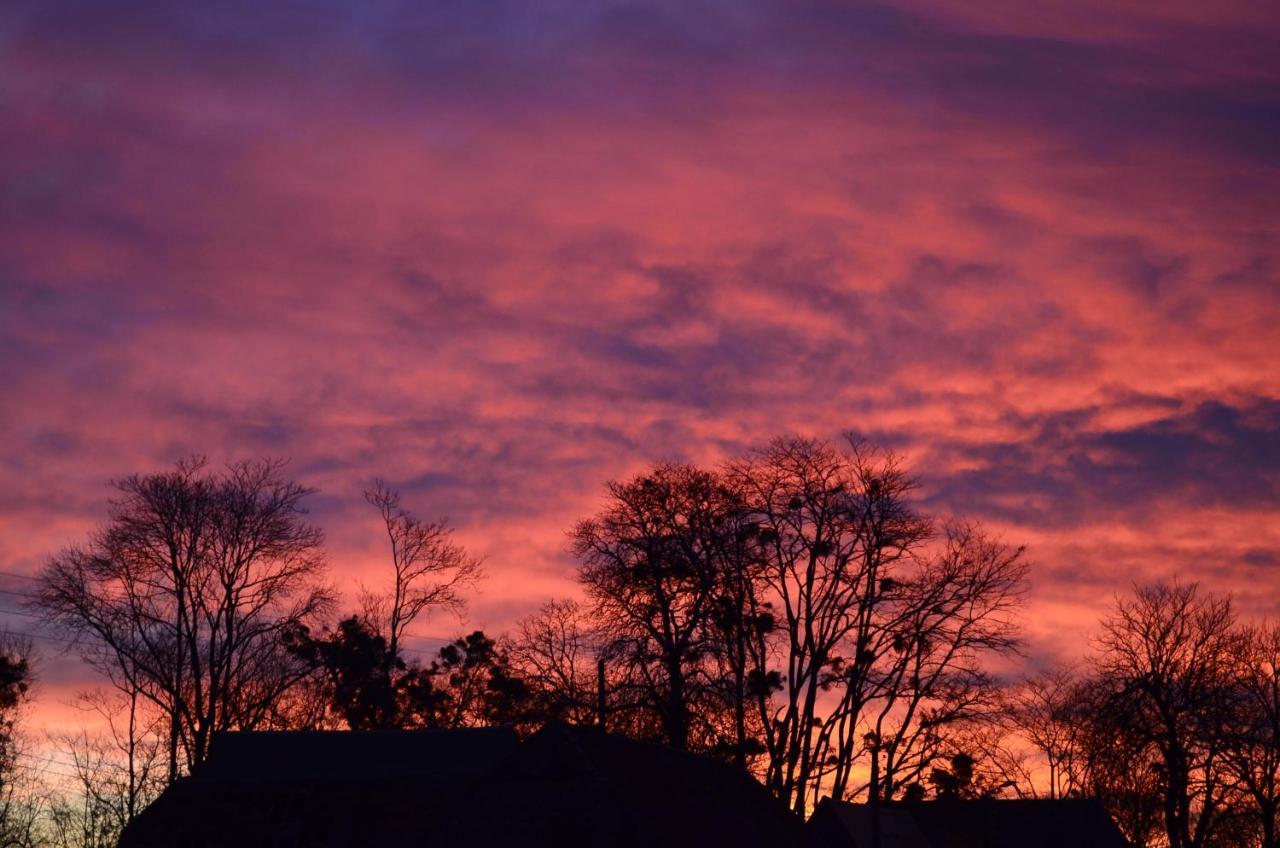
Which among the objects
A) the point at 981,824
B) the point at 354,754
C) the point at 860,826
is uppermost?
the point at 354,754

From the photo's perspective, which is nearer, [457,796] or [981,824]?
[457,796]

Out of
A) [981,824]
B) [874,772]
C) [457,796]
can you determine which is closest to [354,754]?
[457,796]

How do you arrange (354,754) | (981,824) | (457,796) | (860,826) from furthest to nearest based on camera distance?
(981,824)
(860,826)
(354,754)
(457,796)

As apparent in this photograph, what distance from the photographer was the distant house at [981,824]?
60.2 metres

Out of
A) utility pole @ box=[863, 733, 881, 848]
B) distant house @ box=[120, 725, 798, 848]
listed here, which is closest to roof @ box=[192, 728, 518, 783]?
distant house @ box=[120, 725, 798, 848]

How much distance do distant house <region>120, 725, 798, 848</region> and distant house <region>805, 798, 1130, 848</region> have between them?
33.1 feet

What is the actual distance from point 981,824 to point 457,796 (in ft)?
105

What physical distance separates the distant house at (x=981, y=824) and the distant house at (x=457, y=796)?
10.1 m

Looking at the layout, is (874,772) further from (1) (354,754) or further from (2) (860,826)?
(1) (354,754)

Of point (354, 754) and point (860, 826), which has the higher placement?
point (354, 754)

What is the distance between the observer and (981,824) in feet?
214

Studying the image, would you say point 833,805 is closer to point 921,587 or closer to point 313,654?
point 921,587

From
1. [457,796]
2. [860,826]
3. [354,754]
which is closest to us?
[457,796]

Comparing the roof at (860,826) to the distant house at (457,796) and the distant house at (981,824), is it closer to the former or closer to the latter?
the distant house at (981,824)
